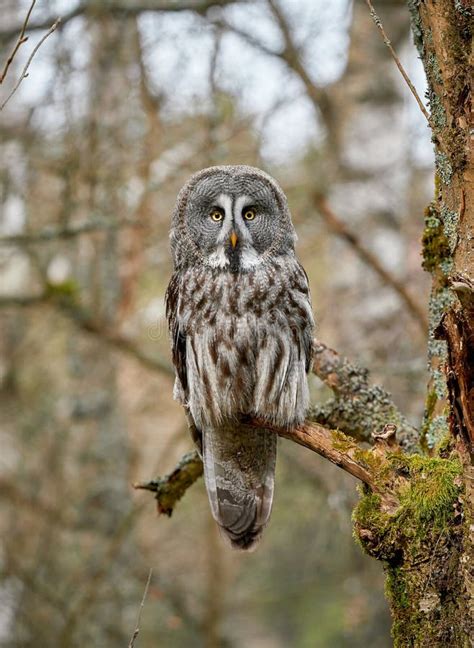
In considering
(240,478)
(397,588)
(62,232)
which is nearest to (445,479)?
(397,588)

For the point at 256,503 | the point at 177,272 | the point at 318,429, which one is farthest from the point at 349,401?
the point at 177,272

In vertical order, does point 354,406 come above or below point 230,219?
below

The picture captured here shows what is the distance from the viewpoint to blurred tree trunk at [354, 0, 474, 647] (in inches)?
75.3

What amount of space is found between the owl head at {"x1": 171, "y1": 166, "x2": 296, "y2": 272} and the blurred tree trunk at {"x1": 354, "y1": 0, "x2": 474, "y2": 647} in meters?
0.95

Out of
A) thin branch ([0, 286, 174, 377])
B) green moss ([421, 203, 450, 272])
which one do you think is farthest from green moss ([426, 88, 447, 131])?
thin branch ([0, 286, 174, 377])

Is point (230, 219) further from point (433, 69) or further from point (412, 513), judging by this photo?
point (412, 513)

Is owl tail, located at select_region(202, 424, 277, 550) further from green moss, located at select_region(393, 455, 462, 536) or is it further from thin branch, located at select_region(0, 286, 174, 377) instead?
thin branch, located at select_region(0, 286, 174, 377)

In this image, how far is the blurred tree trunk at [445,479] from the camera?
1912 mm

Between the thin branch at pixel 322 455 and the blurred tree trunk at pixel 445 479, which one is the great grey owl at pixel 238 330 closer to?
the thin branch at pixel 322 455

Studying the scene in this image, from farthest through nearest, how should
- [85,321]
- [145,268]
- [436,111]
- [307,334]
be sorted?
[145,268] < [85,321] < [307,334] < [436,111]

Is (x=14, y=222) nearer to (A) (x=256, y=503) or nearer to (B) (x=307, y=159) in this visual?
(B) (x=307, y=159)

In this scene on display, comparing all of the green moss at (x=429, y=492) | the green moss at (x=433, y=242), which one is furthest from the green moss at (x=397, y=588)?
the green moss at (x=433, y=242)

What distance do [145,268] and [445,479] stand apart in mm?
4297

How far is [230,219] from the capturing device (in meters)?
3.03
